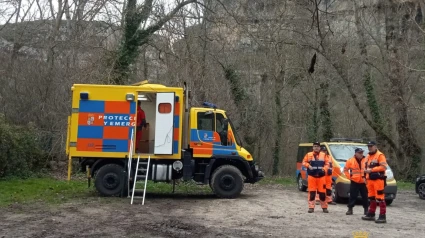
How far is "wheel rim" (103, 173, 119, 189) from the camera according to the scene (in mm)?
15156

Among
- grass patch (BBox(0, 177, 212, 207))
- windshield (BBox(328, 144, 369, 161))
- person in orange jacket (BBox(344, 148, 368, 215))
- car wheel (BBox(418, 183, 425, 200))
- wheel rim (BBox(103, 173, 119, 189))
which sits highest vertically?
windshield (BBox(328, 144, 369, 161))

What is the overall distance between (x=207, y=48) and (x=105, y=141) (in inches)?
430

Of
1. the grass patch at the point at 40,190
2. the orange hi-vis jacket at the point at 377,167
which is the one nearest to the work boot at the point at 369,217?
the orange hi-vis jacket at the point at 377,167

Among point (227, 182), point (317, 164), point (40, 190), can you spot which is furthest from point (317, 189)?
point (40, 190)

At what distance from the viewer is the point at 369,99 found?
25781mm

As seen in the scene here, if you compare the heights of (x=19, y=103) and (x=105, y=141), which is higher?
(x=19, y=103)

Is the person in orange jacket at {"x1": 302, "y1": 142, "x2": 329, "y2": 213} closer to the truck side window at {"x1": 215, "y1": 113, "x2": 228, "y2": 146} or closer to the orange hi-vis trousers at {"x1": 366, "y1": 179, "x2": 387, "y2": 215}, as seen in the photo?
the orange hi-vis trousers at {"x1": 366, "y1": 179, "x2": 387, "y2": 215}

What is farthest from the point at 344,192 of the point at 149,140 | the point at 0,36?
the point at 0,36

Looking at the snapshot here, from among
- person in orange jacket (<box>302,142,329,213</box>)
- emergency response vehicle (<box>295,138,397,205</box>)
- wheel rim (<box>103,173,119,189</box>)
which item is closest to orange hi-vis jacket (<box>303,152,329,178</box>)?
person in orange jacket (<box>302,142,329,213</box>)

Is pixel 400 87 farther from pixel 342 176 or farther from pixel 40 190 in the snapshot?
pixel 40 190

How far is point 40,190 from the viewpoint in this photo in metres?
16.6

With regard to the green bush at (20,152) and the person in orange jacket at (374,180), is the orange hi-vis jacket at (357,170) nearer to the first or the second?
the person in orange jacket at (374,180)

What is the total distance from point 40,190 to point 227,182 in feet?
18.7

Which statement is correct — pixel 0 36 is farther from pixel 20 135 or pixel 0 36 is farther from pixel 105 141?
pixel 105 141
